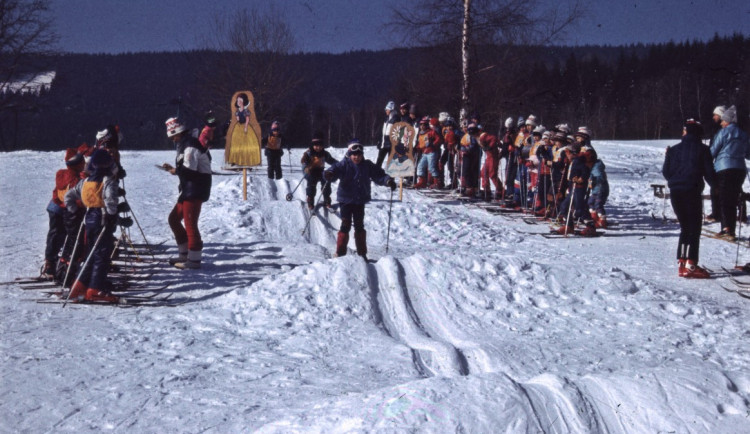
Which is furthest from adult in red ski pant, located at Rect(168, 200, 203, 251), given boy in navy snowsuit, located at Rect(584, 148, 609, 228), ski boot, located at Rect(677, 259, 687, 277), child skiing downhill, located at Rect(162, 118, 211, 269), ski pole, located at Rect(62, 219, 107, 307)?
boy in navy snowsuit, located at Rect(584, 148, 609, 228)

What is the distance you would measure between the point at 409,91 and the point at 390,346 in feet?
62.1

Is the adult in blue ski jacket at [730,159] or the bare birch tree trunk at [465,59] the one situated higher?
the bare birch tree trunk at [465,59]

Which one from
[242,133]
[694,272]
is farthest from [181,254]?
[694,272]

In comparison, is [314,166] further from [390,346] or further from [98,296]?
[390,346]

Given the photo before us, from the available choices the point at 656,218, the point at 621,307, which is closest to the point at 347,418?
the point at 621,307

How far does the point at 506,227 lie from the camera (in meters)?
12.5

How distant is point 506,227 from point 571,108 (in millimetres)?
75268

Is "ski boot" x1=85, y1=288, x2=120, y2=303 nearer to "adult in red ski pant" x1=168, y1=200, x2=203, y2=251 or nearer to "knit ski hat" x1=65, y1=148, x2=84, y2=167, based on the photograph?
"knit ski hat" x1=65, y1=148, x2=84, y2=167

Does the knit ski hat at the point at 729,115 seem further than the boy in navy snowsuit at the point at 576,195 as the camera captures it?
No

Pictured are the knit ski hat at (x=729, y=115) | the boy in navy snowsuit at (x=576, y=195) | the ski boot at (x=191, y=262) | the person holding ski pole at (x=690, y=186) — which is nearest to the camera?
the person holding ski pole at (x=690, y=186)

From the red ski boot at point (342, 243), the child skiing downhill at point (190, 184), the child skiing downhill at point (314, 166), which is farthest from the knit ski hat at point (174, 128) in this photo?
the child skiing downhill at point (314, 166)

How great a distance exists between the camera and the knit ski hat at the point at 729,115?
33.9 feet

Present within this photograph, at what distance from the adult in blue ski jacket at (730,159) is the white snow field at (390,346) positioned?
0.78 metres

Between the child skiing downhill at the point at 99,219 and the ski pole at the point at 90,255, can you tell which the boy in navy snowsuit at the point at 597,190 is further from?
the ski pole at the point at 90,255
